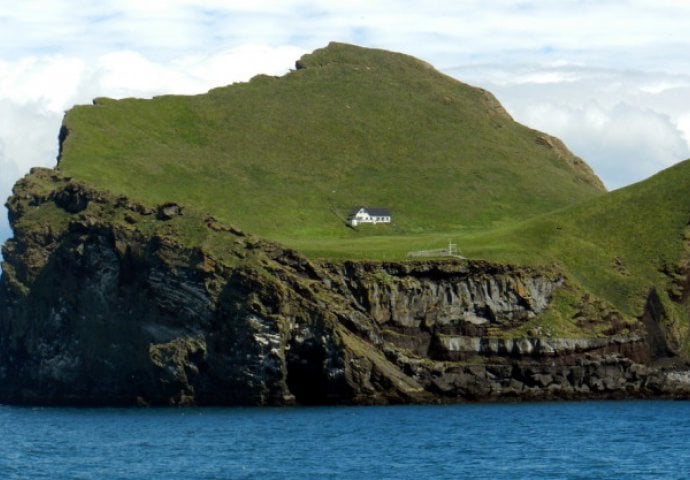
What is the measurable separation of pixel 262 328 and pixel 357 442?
26620 mm

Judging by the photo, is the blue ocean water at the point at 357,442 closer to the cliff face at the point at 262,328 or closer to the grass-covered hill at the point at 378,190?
the cliff face at the point at 262,328

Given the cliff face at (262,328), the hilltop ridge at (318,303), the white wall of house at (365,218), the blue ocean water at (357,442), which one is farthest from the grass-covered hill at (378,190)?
the blue ocean water at (357,442)

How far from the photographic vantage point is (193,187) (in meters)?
170

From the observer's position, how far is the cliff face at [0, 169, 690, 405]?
395ft

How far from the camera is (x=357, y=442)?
9406 centimetres

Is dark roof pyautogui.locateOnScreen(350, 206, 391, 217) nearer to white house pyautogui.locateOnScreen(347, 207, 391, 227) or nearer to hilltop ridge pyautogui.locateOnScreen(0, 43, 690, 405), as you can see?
white house pyautogui.locateOnScreen(347, 207, 391, 227)

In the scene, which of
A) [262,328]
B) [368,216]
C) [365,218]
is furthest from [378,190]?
[262,328]

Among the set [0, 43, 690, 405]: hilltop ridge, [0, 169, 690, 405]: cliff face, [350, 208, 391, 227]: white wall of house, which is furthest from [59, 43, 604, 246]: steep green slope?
[0, 169, 690, 405]: cliff face

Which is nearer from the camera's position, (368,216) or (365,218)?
(365,218)

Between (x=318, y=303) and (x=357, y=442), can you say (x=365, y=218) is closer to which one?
(x=318, y=303)

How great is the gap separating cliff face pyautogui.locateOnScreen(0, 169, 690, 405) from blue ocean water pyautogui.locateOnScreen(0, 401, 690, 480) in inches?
145

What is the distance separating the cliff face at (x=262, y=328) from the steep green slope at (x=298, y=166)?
80.9 feet

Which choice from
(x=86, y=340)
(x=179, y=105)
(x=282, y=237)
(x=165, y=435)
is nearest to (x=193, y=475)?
(x=165, y=435)

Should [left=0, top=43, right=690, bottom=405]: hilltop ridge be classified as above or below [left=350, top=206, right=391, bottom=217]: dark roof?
below
